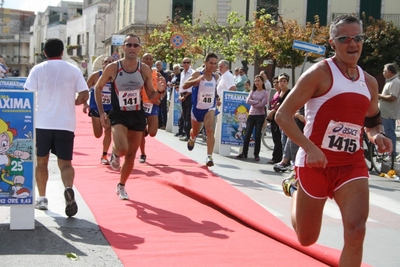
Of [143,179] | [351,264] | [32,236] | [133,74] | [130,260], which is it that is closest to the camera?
[351,264]

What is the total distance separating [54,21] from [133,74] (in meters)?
91.5

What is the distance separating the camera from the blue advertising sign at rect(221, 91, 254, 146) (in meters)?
14.8

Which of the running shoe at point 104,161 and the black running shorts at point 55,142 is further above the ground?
the black running shorts at point 55,142

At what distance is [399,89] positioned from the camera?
43.0 feet

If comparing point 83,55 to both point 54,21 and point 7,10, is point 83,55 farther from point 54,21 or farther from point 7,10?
point 7,10

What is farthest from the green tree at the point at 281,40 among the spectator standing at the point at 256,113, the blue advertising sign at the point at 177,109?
the spectator standing at the point at 256,113

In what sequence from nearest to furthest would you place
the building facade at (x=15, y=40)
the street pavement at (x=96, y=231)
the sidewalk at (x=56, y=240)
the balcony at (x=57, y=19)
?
the sidewalk at (x=56, y=240) < the street pavement at (x=96, y=231) < the balcony at (x=57, y=19) < the building facade at (x=15, y=40)

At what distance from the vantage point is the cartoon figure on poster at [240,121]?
1477 cm

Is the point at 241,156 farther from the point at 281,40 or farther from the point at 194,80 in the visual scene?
the point at 281,40

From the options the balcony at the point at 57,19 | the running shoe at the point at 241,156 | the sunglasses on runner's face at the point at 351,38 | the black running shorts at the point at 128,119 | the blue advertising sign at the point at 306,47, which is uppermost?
the balcony at the point at 57,19

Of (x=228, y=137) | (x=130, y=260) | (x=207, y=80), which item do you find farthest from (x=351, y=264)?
(x=228, y=137)

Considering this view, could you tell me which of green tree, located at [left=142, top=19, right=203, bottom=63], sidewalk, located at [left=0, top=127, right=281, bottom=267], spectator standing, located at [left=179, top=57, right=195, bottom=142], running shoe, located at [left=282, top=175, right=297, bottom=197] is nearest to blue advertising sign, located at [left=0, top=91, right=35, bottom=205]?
sidewalk, located at [left=0, top=127, right=281, bottom=267]

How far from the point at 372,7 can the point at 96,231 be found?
44634 millimetres

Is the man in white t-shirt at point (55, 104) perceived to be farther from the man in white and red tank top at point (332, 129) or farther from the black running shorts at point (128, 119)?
the man in white and red tank top at point (332, 129)
